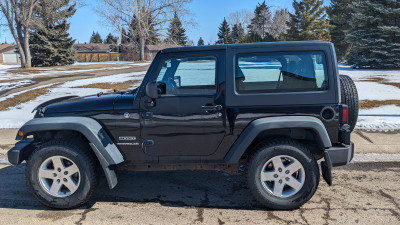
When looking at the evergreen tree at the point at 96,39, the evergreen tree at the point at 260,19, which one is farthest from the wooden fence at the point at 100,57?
the evergreen tree at the point at 96,39

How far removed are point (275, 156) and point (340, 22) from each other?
43.3 meters

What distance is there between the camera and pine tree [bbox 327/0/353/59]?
40656mm

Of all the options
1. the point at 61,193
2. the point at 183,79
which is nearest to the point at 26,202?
the point at 61,193

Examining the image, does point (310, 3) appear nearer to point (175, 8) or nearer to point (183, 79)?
point (175, 8)

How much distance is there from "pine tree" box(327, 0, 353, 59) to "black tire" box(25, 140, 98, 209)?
41190mm

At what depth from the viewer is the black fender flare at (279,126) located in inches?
133

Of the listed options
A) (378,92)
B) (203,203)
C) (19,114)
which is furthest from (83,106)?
(378,92)

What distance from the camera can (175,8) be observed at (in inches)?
1772

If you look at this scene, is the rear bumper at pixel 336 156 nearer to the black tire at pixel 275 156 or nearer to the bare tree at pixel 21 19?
the black tire at pixel 275 156

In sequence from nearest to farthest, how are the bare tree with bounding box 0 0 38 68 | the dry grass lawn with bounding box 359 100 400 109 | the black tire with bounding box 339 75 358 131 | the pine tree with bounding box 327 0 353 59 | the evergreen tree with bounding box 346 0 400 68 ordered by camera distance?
the black tire with bounding box 339 75 358 131 → the dry grass lawn with bounding box 359 100 400 109 → the evergreen tree with bounding box 346 0 400 68 → the bare tree with bounding box 0 0 38 68 → the pine tree with bounding box 327 0 353 59

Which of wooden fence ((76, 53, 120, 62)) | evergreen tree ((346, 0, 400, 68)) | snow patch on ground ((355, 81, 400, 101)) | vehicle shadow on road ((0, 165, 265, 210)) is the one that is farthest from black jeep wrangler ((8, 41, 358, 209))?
wooden fence ((76, 53, 120, 62))

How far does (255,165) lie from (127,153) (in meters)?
1.41

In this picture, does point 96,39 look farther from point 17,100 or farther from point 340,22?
point 17,100

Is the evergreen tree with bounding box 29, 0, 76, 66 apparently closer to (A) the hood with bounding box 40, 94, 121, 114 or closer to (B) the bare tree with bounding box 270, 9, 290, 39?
(A) the hood with bounding box 40, 94, 121, 114
